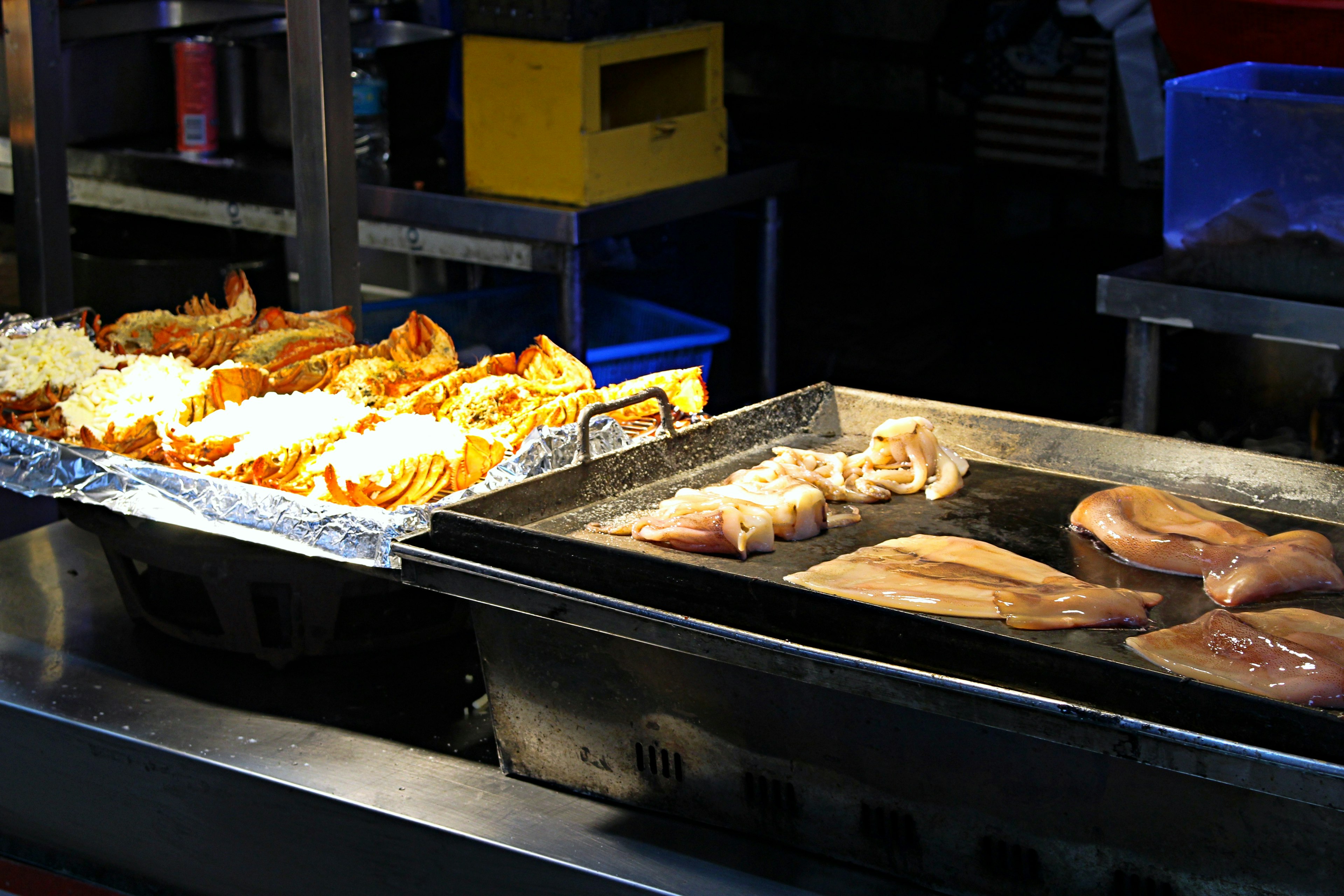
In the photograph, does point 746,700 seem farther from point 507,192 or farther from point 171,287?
point 171,287

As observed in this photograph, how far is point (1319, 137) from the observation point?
273cm

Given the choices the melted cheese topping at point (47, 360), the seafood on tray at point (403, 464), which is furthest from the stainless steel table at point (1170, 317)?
the melted cheese topping at point (47, 360)

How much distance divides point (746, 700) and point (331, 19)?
176 cm

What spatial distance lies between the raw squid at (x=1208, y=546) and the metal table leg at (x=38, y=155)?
2523 millimetres

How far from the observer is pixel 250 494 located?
205 cm

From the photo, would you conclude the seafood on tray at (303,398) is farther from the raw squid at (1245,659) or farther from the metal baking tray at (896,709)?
the raw squid at (1245,659)

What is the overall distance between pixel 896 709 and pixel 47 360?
1.74m

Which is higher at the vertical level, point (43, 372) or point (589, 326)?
point (43, 372)

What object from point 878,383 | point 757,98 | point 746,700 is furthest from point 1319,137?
point 757,98

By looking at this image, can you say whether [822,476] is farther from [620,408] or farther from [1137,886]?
[1137,886]

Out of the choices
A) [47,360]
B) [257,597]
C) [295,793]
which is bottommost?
[295,793]

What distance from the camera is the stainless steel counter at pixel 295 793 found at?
5.86 feet

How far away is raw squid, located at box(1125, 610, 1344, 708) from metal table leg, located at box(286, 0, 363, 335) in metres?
1.85

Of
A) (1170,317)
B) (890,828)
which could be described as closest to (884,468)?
(890,828)
